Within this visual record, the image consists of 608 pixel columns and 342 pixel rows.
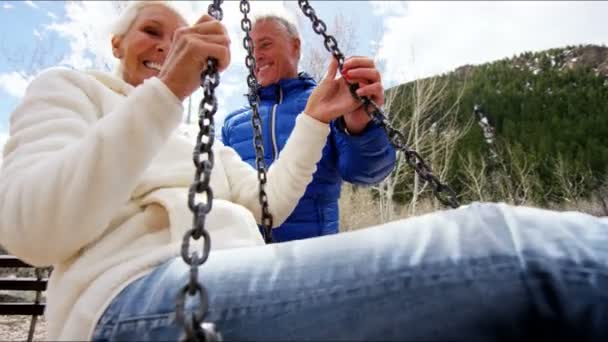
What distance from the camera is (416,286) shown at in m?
0.39

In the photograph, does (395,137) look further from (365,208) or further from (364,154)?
(365,208)

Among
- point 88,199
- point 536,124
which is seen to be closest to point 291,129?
point 88,199

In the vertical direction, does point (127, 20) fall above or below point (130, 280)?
above

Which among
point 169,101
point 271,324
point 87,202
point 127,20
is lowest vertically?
point 271,324

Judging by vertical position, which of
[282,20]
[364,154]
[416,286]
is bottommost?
[416,286]

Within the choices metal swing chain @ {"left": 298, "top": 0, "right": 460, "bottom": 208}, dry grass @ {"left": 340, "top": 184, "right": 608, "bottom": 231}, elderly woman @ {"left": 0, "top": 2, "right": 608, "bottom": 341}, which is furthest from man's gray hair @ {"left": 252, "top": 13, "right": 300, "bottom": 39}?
dry grass @ {"left": 340, "top": 184, "right": 608, "bottom": 231}

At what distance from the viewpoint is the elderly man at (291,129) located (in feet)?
4.07

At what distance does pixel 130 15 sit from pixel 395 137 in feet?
1.87

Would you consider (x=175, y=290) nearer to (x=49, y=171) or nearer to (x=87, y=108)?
(x=49, y=171)

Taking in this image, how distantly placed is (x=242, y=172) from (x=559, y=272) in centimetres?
74

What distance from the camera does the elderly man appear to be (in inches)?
48.8

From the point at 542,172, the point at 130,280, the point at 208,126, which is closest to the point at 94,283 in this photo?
the point at 130,280

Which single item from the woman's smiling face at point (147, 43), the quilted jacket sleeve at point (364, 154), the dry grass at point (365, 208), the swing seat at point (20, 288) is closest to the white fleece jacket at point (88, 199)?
the woman's smiling face at point (147, 43)

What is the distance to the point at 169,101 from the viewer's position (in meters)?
0.56
